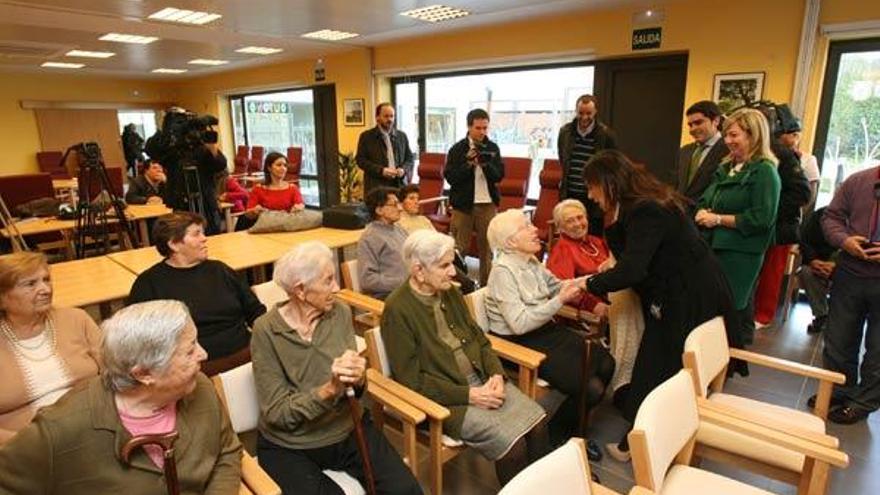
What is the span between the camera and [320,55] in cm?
782

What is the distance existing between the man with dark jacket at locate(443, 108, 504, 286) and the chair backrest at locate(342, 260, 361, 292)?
1572mm

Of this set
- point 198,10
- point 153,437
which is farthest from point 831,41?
point 198,10

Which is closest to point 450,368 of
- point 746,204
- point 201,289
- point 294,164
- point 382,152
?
point 201,289

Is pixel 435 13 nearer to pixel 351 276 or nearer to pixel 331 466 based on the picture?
pixel 351 276

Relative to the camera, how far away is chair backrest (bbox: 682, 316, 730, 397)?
1.72 meters

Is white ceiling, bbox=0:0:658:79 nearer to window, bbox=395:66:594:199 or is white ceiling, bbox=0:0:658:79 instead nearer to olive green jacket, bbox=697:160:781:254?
window, bbox=395:66:594:199

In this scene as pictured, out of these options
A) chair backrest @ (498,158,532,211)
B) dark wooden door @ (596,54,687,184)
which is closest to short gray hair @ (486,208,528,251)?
chair backrest @ (498,158,532,211)

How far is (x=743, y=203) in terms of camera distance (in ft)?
8.58

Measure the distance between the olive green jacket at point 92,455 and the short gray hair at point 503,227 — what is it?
1.44m

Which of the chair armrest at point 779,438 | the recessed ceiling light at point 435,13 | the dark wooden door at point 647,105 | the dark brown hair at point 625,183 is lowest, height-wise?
the chair armrest at point 779,438

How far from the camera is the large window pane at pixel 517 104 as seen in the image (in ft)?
19.1

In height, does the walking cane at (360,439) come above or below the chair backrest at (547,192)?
below

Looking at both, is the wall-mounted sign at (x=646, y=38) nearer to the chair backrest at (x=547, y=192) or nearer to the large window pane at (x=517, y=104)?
the large window pane at (x=517, y=104)

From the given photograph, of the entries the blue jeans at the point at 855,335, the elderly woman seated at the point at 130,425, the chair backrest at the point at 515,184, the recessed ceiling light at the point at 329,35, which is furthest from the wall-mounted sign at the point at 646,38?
the elderly woman seated at the point at 130,425
